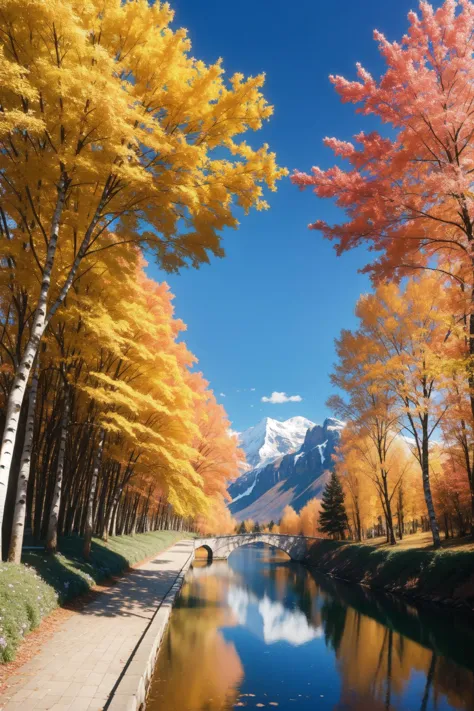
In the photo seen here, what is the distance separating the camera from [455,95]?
8141 millimetres

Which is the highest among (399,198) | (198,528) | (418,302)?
(418,302)

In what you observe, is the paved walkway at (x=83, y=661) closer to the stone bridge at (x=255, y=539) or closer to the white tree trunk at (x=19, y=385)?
the white tree trunk at (x=19, y=385)

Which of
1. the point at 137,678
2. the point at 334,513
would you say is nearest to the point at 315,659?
the point at 137,678

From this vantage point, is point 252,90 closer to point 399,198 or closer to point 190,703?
point 399,198

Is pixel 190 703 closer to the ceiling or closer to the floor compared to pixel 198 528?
closer to the ceiling

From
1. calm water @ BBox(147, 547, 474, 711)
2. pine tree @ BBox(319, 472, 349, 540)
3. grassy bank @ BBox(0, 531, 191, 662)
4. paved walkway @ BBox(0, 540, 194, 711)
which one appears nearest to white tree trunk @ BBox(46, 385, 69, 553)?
grassy bank @ BBox(0, 531, 191, 662)

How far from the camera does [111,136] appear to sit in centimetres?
712

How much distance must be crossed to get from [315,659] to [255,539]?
51738 mm

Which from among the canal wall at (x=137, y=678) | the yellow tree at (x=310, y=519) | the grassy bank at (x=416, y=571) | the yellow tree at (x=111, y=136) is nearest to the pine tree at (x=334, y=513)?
the grassy bank at (x=416, y=571)

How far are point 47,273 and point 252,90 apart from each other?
17.0 feet

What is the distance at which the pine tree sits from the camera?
44844mm

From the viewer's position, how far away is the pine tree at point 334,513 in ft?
147

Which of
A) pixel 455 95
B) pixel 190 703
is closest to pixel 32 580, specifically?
pixel 190 703

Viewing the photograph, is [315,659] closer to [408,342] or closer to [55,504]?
[55,504]
